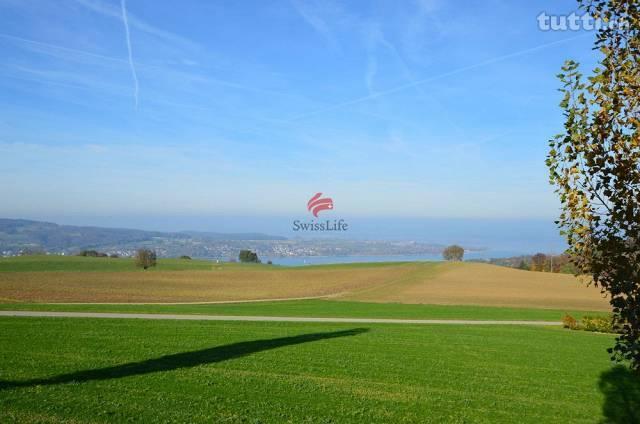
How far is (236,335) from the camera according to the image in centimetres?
1853

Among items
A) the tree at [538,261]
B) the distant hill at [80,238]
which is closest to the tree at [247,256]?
the distant hill at [80,238]

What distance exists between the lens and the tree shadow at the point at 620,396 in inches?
424

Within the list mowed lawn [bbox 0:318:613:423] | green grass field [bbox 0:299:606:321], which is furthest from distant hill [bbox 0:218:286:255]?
mowed lawn [bbox 0:318:613:423]

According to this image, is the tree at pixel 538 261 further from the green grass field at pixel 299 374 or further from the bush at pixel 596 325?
the green grass field at pixel 299 374

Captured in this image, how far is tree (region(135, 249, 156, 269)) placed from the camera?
83.8 metres

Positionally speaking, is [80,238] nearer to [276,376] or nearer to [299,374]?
[299,374]

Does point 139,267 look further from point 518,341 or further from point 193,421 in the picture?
point 193,421

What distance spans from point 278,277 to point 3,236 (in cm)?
13493

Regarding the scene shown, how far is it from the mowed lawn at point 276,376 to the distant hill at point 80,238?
141607 millimetres

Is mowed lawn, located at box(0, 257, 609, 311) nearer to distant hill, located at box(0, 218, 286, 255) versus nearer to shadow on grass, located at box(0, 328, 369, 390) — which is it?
shadow on grass, located at box(0, 328, 369, 390)

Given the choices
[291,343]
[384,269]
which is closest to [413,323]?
[291,343]

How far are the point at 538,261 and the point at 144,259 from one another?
71.0m

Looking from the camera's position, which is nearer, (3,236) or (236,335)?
(236,335)

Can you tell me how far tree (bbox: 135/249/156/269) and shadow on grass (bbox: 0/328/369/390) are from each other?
70574 millimetres
